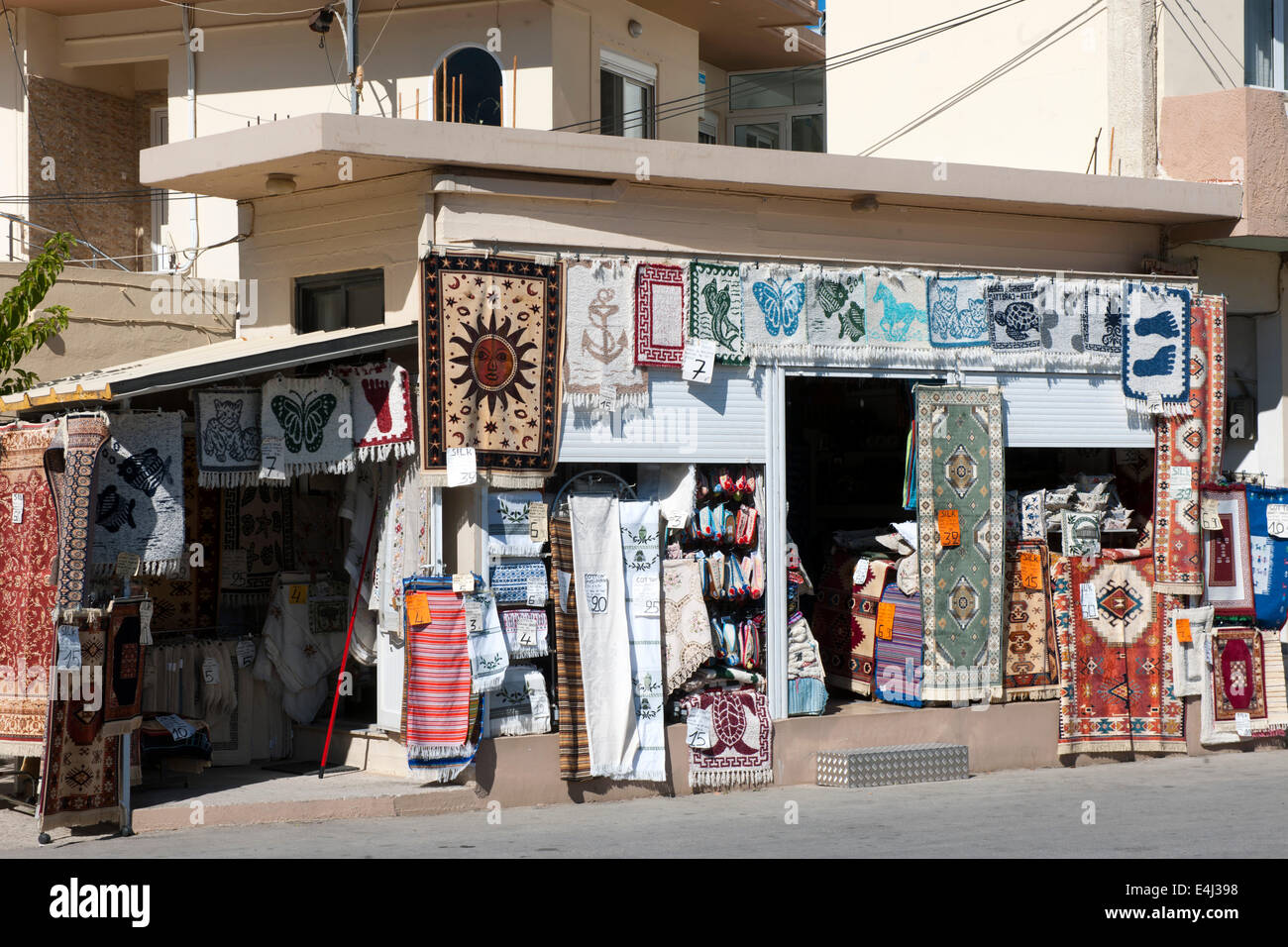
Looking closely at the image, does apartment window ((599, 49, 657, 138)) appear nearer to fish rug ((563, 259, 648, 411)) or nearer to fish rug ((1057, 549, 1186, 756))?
fish rug ((563, 259, 648, 411))

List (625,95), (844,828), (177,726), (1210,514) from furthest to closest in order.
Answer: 1. (625,95)
2. (1210,514)
3. (177,726)
4. (844,828)

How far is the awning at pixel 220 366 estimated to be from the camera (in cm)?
846

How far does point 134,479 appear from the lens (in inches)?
353

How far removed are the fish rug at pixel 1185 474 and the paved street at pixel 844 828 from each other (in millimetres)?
1690

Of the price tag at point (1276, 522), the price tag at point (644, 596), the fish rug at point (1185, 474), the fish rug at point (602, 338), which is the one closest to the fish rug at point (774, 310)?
the fish rug at point (602, 338)

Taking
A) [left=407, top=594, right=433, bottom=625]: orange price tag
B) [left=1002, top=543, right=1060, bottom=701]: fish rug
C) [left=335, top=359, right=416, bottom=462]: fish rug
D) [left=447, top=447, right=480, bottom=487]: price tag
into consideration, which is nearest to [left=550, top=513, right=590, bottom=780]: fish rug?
[left=447, top=447, right=480, bottom=487]: price tag

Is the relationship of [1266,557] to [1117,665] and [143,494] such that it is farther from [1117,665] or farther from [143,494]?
[143,494]

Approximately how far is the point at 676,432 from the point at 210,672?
3.79 m

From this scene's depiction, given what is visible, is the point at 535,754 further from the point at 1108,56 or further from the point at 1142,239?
the point at 1108,56

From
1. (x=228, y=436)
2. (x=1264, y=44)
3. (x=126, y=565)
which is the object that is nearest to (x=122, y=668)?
(x=126, y=565)

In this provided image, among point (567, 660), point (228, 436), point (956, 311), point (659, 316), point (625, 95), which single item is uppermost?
point (625, 95)

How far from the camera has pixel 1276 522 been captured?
11289 mm

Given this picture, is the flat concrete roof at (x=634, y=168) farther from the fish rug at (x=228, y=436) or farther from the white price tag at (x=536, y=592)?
the white price tag at (x=536, y=592)

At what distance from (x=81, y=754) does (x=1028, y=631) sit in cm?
673
